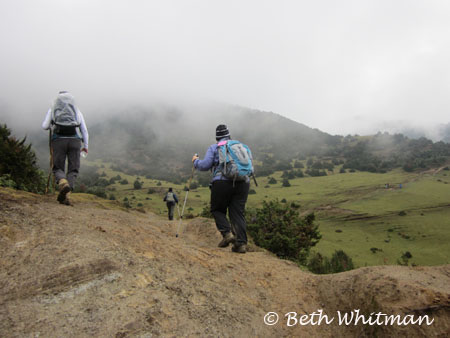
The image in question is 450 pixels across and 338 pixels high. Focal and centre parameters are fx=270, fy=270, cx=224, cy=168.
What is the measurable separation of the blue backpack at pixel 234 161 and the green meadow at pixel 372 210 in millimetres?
18347

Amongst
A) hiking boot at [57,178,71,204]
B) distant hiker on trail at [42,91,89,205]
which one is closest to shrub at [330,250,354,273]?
hiking boot at [57,178,71,204]

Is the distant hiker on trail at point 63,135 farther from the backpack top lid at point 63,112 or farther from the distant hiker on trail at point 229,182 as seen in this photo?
the distant hiker on trail at point 229,182

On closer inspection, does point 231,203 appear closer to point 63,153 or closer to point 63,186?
point 63,186

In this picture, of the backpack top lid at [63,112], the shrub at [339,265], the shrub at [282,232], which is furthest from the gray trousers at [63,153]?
the shrub at [282,232]

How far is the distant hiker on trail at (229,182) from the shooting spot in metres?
4.70

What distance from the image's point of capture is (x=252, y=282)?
3.71 meters

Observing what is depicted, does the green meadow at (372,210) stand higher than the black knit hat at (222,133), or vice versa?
the black knit hat at (222,133)

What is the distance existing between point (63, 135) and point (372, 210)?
161 ft

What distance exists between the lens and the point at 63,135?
18.1ft

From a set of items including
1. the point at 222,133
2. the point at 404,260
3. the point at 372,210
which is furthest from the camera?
the point at 372,210

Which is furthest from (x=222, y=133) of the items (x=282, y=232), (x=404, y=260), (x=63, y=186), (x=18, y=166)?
(x=18, y=166)

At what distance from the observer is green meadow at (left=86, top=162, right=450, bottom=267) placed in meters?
27.9

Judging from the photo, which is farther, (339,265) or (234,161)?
(339,265)

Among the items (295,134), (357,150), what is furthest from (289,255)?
(295,134)
